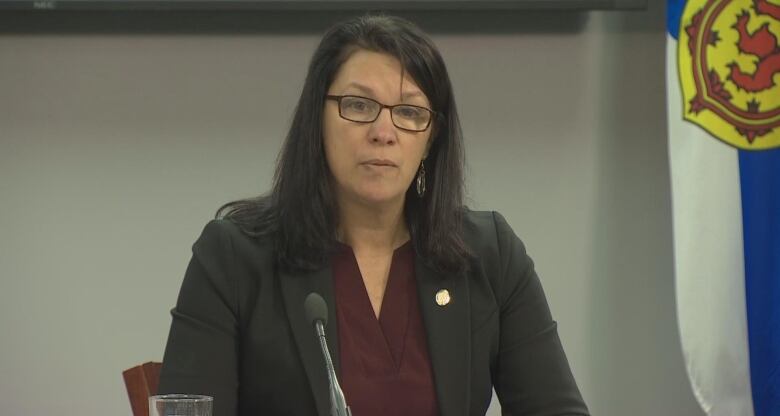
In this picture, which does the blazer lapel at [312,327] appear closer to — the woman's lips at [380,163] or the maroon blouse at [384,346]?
the maroon blouse at [384,346]

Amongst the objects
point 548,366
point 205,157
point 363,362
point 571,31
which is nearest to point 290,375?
point 363,362

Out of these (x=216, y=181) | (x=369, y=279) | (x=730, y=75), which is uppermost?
(x=730, y=75)

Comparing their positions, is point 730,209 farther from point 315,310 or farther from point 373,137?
point 315,310

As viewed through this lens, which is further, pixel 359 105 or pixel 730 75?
pixel 730 75

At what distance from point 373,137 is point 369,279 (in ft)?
1.01

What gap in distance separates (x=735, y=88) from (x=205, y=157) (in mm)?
1657

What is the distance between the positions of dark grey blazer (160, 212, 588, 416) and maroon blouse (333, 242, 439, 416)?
0.08 feet

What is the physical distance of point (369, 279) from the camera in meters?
2.30

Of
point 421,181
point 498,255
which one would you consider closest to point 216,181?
point 421,181

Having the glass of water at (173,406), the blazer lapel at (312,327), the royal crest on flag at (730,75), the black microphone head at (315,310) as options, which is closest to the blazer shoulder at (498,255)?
the blazer lapel at (312,327)

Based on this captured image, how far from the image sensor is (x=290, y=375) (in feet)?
6.99

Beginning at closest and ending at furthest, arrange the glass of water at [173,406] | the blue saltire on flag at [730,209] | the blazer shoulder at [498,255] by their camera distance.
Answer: the glass of water at [173,406] < the blazer shoulder at [498,255] < the blue saltire on flag at [730,209]

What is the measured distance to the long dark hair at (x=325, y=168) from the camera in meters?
2.25

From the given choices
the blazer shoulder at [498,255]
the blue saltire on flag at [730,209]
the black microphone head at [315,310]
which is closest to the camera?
the black microphone head at [315,310]
